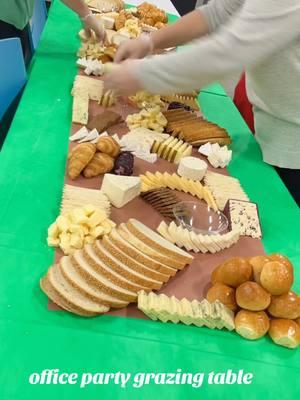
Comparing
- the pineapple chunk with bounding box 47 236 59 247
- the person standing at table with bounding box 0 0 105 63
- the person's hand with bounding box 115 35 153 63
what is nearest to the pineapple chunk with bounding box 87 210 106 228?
the pineapple chunk with bounding box 47 236 59 247

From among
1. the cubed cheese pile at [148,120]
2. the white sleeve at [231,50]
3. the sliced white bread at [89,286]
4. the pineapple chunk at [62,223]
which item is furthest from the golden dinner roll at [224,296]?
the cubed cheese pile at [148,120]

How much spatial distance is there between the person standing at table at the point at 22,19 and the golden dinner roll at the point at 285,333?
1.88 metres

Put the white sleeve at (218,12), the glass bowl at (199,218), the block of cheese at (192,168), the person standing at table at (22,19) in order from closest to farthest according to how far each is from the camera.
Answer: the glass bowl at (199,218), the block of cheese at (192,168), the white sleeve at (218,12), the person standing at table at (22,19)

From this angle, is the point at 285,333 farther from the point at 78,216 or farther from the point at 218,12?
the point at 218,12

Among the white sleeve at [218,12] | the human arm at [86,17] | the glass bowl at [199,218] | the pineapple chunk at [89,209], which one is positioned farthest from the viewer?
the human arm at [86,17]

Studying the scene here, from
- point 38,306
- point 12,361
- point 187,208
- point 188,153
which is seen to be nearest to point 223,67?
point 187,208

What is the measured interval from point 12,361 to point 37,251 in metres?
0.34

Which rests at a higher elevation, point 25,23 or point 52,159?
point 25,23

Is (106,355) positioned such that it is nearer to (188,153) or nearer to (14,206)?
(14,206)

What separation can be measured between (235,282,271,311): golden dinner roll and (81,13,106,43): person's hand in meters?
1.85

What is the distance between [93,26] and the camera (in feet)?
7.97

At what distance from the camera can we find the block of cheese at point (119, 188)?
139cm

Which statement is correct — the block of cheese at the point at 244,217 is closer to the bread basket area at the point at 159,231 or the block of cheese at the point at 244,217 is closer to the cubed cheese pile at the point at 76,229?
the bread basket area at the point at 159,231

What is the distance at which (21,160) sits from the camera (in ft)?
5.05
